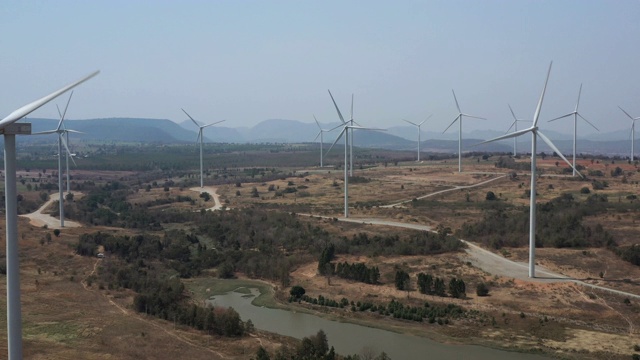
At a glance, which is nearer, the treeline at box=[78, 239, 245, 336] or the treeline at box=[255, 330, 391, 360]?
the treeline at box=[255, 330, 391, 360]

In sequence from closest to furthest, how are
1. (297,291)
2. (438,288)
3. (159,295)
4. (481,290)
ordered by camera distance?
(159,295), (481,290), (438,288), (297,291)

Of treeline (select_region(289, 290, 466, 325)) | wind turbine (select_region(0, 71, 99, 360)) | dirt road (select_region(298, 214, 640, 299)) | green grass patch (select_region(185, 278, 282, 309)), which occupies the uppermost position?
wind turbine (select_region(0, 71, 99, 360))

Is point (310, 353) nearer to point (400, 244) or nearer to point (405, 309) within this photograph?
point (405, 309)

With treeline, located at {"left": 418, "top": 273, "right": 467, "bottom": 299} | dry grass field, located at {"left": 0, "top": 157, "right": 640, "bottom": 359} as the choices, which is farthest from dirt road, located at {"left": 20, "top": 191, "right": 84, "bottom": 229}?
treeline, located at {"left": 418, "top": 273, "right": 467, "bottom": 299}

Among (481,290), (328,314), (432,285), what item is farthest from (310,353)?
(481,290)

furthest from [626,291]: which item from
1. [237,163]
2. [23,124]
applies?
[237,163]

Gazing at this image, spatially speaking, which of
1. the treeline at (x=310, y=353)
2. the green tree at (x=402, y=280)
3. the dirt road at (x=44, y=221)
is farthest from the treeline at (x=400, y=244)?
the dirt road at (x=44, y=221)

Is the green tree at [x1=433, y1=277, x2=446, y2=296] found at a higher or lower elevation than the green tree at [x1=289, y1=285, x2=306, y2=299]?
higher

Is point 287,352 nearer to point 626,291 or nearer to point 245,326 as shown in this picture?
point 245,326

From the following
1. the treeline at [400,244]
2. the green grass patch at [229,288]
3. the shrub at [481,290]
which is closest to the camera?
the shrub at [481,290]

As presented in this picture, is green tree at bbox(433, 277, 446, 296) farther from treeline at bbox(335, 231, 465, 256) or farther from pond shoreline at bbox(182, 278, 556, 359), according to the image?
treeline at bbox(335, 231, 465, 256)

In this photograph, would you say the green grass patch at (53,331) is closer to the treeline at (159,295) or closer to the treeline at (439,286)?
the treeline at (159,295)
